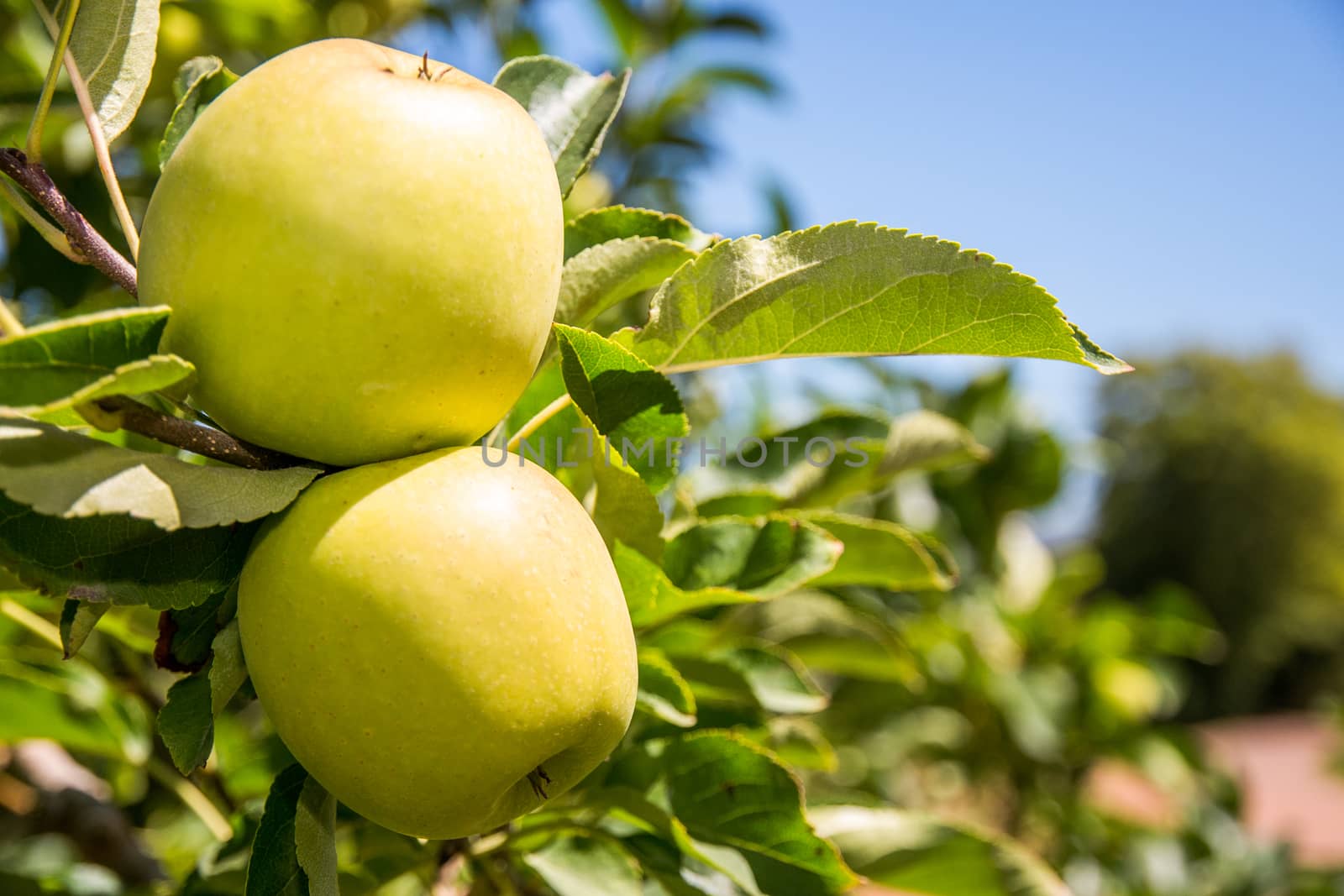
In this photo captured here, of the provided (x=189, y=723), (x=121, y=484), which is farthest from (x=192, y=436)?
(x=189, y=723)

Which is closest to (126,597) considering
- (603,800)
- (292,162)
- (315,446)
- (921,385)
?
(315,446)

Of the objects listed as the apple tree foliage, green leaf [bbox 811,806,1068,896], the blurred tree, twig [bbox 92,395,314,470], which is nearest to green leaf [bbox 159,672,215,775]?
the apple tree foliage

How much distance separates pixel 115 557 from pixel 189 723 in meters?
0.11

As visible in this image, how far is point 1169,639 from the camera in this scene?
1.99 meters

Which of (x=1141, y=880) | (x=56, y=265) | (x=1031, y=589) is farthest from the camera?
(x=1031, y=589)

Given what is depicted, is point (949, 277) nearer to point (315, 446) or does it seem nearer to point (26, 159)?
point (315, 446)

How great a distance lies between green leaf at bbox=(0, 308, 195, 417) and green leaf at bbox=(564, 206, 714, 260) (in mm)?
301

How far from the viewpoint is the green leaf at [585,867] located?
682mm

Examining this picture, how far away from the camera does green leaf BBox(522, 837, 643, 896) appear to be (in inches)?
26.9

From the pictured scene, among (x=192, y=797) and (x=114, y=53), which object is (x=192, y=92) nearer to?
(x=114, y=53)

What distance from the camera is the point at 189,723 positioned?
52cm

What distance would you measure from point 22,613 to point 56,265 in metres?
0.48

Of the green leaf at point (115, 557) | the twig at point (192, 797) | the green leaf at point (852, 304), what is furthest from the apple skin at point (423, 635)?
the twig at point (192, 797)

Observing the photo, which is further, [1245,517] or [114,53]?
[1245,517]
